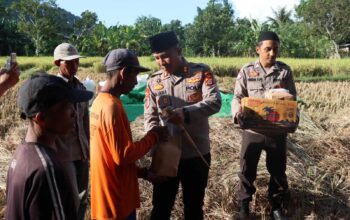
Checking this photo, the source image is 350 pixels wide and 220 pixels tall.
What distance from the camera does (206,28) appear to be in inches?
1438

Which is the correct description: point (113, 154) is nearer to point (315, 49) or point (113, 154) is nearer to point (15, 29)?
point (315, 49)

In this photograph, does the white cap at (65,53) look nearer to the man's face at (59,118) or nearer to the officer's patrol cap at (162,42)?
the officer's patrol cap at (162,42)

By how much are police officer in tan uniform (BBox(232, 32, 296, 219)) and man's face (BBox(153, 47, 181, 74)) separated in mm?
848

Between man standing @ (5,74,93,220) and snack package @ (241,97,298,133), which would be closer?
man standing @ (5,74,93,220)

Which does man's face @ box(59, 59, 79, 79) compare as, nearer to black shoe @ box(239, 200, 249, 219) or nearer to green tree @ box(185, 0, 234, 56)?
black shoe @ box(239, 200, 249, 219)

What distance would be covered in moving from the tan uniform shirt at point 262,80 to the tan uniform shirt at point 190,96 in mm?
690

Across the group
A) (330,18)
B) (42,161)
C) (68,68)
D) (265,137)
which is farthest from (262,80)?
(330,18)

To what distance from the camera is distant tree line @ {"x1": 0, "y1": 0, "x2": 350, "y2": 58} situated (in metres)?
27.7

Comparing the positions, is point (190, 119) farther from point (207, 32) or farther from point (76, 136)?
point (207, 32)

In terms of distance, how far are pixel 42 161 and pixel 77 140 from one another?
1.72 meters

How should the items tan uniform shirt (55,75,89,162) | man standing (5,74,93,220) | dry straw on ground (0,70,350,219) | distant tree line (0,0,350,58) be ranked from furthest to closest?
distant tree line (0,0,350,58)
dry straw on ground (0,70,350,219)
tan uniform shirt (55,75,89,162)
man standing (5,74,93,220)

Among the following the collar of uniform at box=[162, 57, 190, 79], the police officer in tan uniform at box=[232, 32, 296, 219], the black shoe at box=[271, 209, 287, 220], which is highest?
the collar of uniform at box=[162, 57, 190, 79]

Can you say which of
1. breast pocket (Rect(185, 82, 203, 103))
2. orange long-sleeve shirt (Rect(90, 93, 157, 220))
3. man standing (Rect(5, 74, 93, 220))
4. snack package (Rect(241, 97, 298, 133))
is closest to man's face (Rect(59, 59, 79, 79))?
breast pocket (Rect(185, 82, 203, 103))

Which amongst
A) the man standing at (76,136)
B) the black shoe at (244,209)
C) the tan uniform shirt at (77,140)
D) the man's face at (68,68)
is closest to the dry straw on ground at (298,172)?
the black shoe at (244,209)
